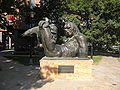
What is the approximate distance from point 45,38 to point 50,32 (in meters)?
0.44

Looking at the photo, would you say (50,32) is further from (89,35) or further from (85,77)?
(89,35)

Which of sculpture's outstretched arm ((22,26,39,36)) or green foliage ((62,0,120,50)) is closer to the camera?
sculpture's outstretched arm ((22,26,39,36))

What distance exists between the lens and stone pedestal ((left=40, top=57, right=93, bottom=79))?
1013 cm

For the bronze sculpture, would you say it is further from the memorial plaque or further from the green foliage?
the green foliage

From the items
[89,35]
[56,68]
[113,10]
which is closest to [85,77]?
[56,68]

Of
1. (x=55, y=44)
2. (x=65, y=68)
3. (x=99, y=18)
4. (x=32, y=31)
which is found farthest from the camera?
(x=99, y=18)

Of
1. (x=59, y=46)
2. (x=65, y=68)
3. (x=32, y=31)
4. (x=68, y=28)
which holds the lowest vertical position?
(x=65, y=68)

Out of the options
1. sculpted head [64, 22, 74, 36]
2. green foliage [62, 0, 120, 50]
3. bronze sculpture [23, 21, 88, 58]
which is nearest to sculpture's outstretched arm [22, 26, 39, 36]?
bronze sculpture [23, 21, 88, 58]

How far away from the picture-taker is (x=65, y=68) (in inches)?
400

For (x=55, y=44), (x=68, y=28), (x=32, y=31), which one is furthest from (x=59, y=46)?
(x=32, y=31)

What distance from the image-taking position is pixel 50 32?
1059cm

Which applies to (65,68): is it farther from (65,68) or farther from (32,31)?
(32,31)

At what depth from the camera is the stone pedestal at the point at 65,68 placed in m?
10.1

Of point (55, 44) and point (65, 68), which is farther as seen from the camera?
point (55, 44)
